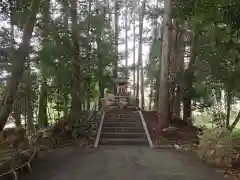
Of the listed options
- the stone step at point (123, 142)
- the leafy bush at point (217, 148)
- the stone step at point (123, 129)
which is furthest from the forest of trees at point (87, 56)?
the leafy bush at point (217, 148)

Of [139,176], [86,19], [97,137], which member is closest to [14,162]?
[139,176]

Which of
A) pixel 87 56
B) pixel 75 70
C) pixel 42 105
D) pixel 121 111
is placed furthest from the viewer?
pixel 121 111

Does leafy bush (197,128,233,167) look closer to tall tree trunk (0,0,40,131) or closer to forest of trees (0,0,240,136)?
forest of trees (0,0,240,136)

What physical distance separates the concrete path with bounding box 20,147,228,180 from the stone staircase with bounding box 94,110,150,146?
1121 millimetres

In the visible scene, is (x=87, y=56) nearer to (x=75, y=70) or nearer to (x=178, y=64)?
(x=75, y=70)

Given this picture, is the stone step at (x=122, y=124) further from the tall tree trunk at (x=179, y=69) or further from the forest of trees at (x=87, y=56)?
the tall tree trunk at (x=179, y=69)

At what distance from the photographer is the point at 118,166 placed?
297 inches

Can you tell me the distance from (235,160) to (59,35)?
279 inches

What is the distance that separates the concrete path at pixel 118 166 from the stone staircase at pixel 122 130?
1121mm

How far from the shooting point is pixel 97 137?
10906 millimetres

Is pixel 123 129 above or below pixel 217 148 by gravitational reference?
above

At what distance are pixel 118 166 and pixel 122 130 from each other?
4.31 metres

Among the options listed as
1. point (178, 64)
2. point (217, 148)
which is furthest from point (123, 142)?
point (178, 64)

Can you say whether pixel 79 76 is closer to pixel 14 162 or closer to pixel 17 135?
pixel 17 135
